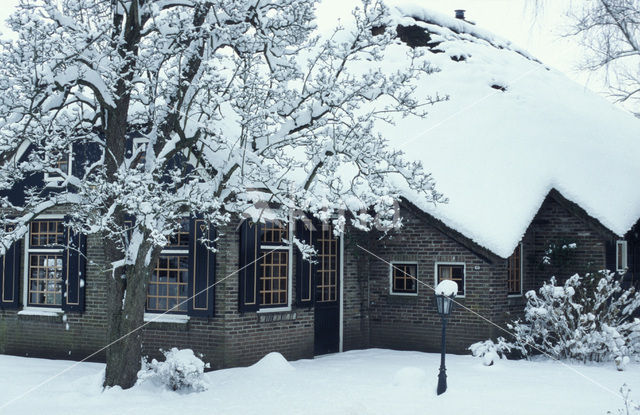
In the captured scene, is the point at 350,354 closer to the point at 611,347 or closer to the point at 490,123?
the point at 611,347

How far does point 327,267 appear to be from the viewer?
16281mm

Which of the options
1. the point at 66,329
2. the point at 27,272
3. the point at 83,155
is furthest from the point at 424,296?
the point at 27,272

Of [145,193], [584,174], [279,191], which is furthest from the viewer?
[584,174]

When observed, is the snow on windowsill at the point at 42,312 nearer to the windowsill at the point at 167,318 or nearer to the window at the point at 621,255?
the windowsill at the point at 167,318

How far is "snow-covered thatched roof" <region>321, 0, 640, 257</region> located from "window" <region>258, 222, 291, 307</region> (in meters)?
2.96

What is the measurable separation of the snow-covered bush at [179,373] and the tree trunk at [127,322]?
238 millimetres

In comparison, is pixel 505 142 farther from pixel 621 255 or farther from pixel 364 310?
pixel 364 310

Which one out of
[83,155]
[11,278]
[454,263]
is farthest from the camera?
[454,263]

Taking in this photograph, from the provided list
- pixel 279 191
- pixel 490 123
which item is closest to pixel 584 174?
pixel 490 123

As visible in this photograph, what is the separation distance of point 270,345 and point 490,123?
7.62 metres

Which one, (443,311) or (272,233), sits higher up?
(272,233)

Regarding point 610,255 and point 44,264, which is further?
point 610,255

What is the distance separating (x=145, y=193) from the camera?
31.6 ft

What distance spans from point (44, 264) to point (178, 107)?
651cm
